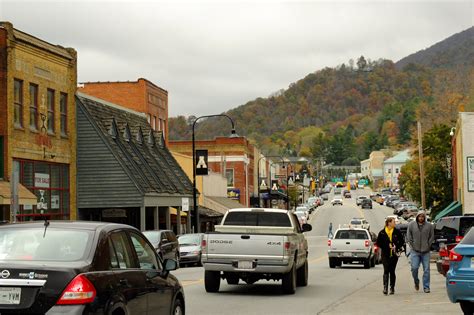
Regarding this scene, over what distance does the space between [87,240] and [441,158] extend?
217ft

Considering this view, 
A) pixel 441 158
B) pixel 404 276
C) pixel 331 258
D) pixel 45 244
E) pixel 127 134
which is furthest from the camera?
pixel 441 158

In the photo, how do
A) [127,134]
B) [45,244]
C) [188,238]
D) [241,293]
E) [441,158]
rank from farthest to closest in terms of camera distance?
[441,158] < [127,134] < [188,238] < [241,293] < [45,244]

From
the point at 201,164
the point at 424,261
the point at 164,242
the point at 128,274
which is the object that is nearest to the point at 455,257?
the point at 424,261

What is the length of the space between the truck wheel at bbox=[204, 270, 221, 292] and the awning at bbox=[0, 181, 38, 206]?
17.2 metres

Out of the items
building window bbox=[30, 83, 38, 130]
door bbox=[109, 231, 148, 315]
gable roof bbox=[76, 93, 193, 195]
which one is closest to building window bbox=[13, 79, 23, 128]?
building window bbox=[30, 83, 38, 130]

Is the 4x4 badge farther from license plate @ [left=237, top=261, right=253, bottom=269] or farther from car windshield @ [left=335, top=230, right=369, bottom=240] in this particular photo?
car windshield @ [left=335, top=230, right=369, bottom=240]

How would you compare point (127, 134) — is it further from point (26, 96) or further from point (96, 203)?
point (26, 96)

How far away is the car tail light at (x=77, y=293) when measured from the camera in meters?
8.55

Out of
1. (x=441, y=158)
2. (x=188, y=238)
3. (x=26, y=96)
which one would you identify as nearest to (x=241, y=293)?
(x=188, y=238)

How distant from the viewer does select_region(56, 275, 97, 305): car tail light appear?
8.55m

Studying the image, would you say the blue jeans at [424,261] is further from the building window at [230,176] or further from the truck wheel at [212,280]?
the building window at [230,176]

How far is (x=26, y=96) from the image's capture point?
3916 centimetres

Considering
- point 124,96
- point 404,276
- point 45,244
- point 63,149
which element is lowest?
point 404,276

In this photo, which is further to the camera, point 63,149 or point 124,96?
point 124,96
